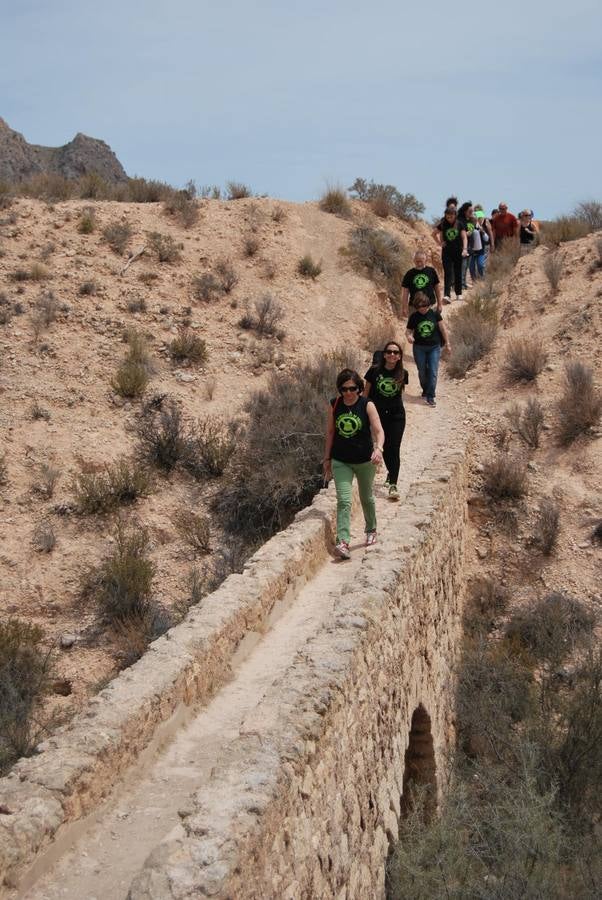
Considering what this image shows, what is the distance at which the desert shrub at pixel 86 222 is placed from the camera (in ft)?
59.6

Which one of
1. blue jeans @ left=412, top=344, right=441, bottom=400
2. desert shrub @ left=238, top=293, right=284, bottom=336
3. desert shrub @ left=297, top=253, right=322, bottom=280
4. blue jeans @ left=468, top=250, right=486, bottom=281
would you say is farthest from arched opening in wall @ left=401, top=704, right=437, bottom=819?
blue jeans @ left=468, top=250, right=486, bottom=281

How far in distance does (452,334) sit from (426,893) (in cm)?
1190

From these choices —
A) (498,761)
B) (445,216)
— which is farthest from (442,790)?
(445,216)

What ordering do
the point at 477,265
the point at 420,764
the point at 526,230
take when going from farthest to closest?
the point at 526,230 < the point at 477,265 < the point at 420,764

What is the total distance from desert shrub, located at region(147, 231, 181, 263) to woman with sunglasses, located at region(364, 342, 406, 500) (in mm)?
9629

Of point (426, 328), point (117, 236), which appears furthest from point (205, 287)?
point (426, 328)

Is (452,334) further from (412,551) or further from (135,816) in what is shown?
(135,816)

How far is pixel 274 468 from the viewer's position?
12312mm

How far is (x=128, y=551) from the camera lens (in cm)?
1135

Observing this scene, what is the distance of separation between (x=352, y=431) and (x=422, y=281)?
494cm

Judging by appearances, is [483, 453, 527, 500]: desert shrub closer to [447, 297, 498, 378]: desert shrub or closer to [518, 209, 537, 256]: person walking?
[447, 297, 498, 378]: desert shrub

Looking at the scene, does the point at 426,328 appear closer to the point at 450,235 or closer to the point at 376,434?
the point at 376,434

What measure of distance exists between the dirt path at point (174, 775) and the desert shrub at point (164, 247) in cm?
1116

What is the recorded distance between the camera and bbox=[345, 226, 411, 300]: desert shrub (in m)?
19.9
